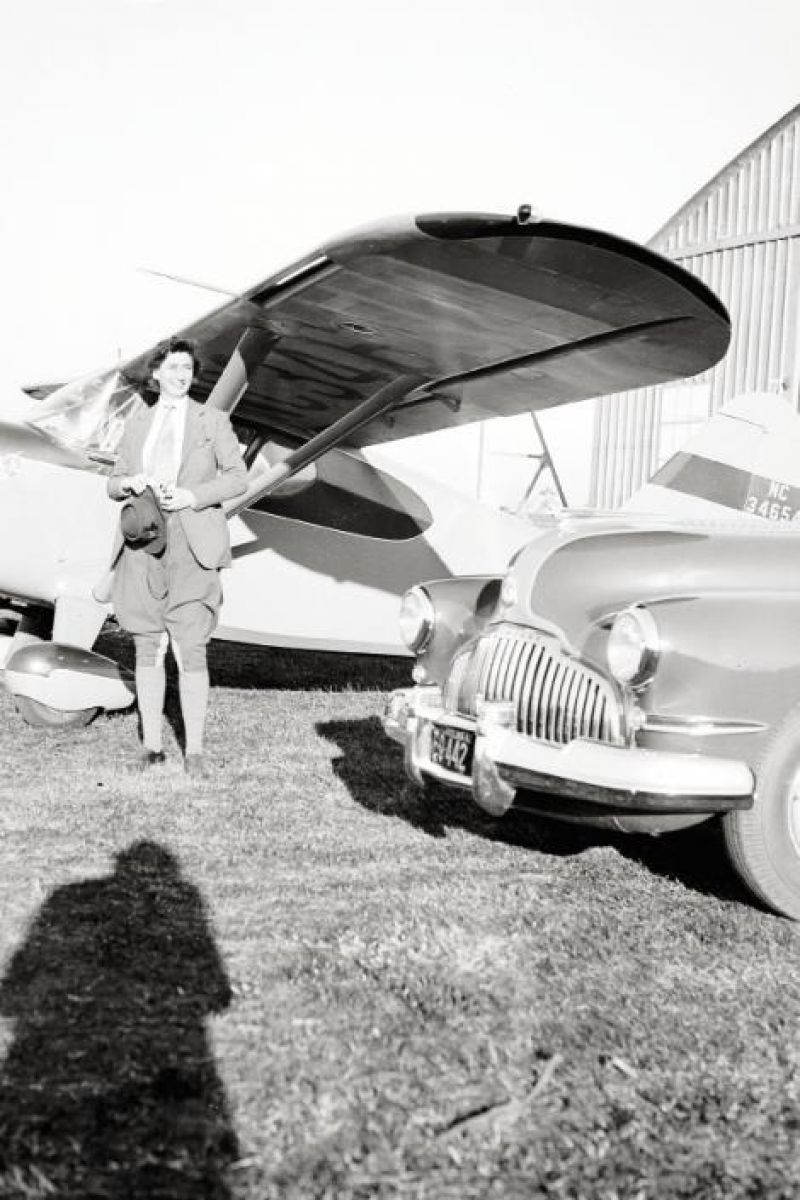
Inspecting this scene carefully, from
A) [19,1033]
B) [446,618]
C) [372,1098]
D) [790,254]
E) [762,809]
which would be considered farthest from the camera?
[790,254]

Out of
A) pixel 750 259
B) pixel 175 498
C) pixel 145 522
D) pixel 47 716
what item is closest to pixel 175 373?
pixel 175 498

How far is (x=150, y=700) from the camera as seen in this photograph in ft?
16.5

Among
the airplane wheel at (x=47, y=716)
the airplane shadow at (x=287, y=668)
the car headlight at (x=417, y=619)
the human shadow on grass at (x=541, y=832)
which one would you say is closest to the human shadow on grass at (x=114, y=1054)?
the human shadow on grass at (x=541, y=832)

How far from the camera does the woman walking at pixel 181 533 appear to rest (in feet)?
15.8

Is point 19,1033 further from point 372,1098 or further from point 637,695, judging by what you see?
point 637,695

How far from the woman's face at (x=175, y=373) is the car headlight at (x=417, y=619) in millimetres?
1463

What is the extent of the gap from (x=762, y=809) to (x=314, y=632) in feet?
14.2

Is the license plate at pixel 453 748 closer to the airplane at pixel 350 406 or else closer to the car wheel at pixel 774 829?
the car wheel at pixel 774 829

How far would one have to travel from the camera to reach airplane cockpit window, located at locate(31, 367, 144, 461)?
648cm

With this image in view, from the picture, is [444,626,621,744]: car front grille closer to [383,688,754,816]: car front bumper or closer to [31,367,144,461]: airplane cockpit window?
[383,688,754,816]: car front bumper

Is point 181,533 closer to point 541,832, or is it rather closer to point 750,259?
point 541,832

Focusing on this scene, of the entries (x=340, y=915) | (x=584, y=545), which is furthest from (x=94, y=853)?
(x=584, y=545)

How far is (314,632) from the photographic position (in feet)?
23.4

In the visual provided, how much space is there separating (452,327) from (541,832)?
2.47 m
